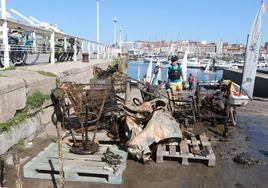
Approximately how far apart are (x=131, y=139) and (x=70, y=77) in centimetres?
437

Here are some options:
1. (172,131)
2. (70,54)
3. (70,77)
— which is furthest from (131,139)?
(70,54)

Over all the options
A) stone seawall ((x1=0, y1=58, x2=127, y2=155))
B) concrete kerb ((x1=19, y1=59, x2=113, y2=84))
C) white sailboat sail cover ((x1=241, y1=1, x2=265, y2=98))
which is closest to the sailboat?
white sailboat sail cover ((x1=241, y1=1, x2=265, y2=98))

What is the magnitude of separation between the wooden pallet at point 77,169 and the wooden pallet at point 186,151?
2.72 ft

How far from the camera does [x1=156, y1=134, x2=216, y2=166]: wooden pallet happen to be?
217 inches

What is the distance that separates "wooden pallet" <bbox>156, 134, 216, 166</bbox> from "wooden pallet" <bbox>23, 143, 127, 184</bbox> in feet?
2.72

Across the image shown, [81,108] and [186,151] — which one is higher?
[81,108]

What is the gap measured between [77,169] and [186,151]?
209 centimetres

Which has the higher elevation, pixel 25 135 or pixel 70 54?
pixel 70 54

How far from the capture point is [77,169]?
183 inches

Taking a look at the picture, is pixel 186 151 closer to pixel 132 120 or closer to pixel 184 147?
pixel 184 147

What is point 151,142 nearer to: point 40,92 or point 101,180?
point 101,180

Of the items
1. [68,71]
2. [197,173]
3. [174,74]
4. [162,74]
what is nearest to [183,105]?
[174,74]

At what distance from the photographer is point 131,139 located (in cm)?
553

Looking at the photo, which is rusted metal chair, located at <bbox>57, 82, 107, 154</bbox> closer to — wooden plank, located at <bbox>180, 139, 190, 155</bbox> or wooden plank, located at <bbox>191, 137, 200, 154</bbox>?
wooden plank, located at <bbox>180, 139, 190, 155</bbox>
